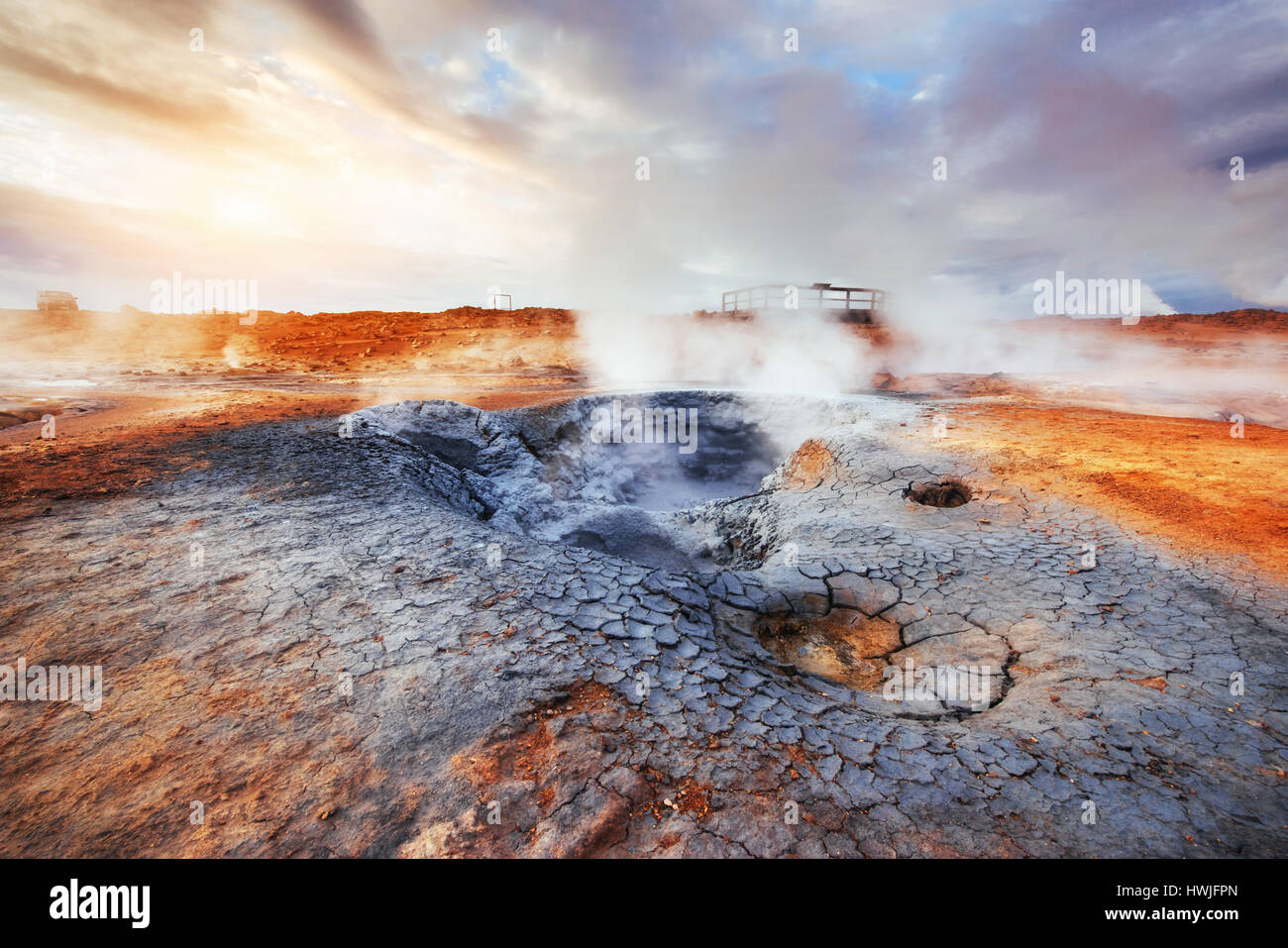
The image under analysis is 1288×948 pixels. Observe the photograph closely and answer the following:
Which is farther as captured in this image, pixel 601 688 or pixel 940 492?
pixel 940 492

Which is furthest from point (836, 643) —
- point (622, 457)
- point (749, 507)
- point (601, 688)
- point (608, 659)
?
point (622, 457)

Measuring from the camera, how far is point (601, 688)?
2.31 metres

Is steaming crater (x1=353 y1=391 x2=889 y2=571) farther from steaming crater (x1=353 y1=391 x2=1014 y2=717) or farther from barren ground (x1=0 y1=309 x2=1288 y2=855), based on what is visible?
barren ground (x1=0 y1=309 x2=1288 y2=855)

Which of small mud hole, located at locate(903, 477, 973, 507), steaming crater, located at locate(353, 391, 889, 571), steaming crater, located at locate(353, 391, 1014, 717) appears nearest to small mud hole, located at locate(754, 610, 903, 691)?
steaming crater, located at locate(353, 391, 1014, 717)

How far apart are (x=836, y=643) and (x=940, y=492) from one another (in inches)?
117

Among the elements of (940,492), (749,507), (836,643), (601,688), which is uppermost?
(940,492)

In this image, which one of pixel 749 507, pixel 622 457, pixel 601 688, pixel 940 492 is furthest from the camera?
pixel 622 457

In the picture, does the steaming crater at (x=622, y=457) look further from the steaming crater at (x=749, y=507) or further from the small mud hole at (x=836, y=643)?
the small mud hole at (x=836, y=643)

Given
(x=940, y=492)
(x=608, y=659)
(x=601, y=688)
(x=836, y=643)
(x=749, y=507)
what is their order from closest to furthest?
(x=601, y=688) → (x=608, y=659) → (x=836, y=643) → (x=940, y=492) → (x=749, y=507)

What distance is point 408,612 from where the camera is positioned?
2783 millimetres

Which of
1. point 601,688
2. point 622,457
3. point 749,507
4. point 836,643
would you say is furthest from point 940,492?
point 622,457

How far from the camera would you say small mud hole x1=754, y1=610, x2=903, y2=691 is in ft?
10.1

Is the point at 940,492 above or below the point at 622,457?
below

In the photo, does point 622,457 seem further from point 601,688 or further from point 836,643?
point 601,688
